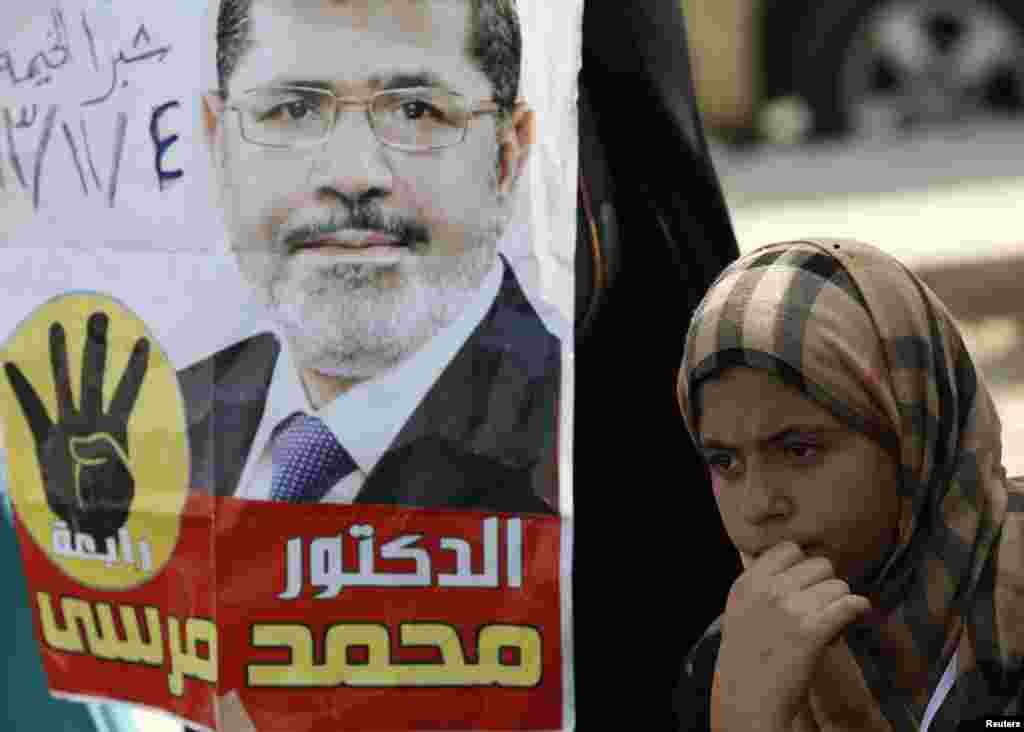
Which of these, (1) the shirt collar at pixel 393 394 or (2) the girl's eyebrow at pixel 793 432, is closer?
(2) the girl's eyebrow at pixel 793 432

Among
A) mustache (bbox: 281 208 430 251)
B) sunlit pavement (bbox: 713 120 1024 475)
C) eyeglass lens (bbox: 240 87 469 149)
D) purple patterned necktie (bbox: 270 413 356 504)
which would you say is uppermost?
eyeglass lens (bbox: 240 87 469 149)

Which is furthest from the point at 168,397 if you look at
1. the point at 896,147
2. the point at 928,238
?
the point at 896,147

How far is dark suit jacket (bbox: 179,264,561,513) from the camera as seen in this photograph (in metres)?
2.35

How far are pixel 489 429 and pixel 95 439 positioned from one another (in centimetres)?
46

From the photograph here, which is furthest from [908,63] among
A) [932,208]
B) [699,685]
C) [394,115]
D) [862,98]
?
[699,685]

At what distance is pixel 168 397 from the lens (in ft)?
8.12

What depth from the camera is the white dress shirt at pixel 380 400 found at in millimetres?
2367

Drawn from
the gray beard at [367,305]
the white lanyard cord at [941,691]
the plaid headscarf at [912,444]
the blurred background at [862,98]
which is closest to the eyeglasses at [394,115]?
the gray beard at [367,305]

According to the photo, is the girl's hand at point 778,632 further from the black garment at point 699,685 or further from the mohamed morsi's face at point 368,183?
the mohamed morsi's face at point 368,183

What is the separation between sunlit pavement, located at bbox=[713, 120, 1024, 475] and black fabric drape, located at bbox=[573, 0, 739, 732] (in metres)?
3.52

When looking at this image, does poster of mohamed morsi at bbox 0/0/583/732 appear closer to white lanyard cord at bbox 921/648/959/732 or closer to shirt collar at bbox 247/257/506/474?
shirt collar at bbox 247/257/506/474

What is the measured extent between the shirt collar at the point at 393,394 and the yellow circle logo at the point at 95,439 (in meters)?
0.20

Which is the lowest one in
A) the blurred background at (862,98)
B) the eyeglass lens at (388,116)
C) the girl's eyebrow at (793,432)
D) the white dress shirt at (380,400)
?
the blurred background at (862,98)

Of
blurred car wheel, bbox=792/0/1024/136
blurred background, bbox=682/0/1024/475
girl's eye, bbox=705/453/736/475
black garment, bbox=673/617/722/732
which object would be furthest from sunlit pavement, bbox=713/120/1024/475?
girl's eye, bbox=705/453/736/475
